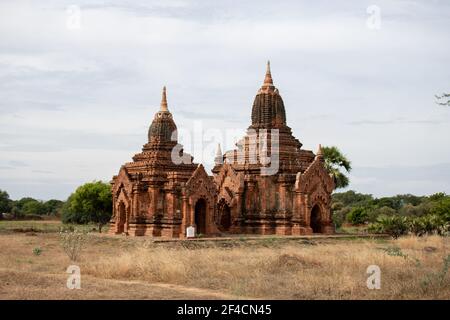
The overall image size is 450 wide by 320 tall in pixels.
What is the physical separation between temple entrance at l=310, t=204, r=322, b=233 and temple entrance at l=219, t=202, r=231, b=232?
4.58m

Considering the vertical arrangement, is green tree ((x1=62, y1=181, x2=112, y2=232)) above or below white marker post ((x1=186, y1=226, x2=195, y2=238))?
above

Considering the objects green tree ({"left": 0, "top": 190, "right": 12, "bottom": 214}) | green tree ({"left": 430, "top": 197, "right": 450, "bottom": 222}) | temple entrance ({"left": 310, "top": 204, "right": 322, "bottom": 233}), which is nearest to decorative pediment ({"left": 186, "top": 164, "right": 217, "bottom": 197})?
temple entrance ({"left": 310, "top": 204, "right": 322, "bottom": 233})

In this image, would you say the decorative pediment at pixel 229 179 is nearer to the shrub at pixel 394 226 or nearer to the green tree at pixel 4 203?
the shrub at pixel 394 226

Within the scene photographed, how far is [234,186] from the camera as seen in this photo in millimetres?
31281

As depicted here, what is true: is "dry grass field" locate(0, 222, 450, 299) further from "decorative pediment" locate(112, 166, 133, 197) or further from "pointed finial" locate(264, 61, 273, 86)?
"pointed finial" locate(264, 61, 273, 86)

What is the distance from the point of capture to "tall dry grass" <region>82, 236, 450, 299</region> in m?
12.1

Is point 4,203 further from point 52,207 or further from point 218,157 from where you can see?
point 218,157

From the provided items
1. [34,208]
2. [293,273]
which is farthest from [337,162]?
[34,208]

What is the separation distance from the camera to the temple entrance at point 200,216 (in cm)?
2895

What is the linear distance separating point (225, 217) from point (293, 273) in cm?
1712

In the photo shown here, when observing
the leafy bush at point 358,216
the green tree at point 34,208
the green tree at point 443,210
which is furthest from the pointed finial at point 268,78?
the green tree at point 34,208
